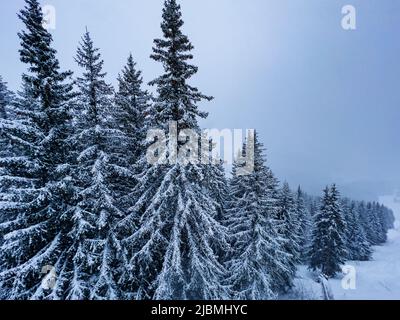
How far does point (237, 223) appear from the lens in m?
19.9

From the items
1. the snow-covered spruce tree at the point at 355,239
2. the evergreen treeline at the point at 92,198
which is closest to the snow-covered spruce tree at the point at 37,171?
the evergreen treeline at the point at 92,198

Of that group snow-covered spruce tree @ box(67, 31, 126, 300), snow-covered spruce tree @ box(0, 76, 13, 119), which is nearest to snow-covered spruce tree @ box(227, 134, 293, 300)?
snow-covered spruce tree @ box(67, 31, 126, 300)

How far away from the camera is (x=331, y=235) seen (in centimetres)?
3431

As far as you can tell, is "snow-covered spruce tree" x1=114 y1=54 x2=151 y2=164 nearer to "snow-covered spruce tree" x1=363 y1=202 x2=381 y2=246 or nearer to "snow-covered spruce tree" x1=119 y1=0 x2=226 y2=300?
"snow-covered spruce tree" x1=119 y1=0 x2=226 y2=300

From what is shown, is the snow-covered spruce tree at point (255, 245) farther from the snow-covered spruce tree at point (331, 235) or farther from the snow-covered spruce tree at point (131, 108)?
the snow-covered spruce tree at point (331, 235)

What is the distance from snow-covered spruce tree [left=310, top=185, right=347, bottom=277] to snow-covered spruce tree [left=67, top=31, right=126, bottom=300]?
101ft

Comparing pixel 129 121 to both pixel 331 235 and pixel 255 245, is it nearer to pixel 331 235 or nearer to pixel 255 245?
pixel 255 245

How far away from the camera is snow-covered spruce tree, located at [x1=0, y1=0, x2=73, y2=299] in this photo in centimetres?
1155

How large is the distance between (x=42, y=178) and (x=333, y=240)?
116 ft

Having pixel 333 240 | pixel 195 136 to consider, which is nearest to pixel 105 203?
pixel 195 136

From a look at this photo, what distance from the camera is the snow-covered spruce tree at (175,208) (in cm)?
1220

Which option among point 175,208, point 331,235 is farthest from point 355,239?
point 175,208

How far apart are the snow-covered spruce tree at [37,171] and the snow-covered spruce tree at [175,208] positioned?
3.75 meters

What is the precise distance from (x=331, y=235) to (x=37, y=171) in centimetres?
3583
